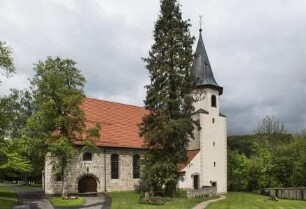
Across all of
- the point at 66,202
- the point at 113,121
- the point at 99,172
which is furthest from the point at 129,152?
the point at 66,202

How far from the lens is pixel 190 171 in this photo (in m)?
42.4

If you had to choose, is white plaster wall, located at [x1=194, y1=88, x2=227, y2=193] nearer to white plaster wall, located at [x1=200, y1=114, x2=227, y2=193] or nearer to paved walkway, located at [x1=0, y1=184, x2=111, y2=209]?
white plaster wall, located at [x1=200, y1=114, x2=227, y2=193]

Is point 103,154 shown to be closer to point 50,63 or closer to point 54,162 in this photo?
point 54,162

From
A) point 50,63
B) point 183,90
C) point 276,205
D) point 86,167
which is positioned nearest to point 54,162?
point 86,167

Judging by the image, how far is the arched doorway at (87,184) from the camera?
37625 millimetres

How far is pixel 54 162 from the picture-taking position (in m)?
32.9

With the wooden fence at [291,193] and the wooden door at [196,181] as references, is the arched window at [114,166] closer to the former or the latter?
the wooden door at [196,181]

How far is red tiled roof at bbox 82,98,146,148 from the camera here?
1586 inches

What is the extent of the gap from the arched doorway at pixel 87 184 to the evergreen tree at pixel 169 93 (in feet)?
23.3

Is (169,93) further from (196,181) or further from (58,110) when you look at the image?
(196,181)

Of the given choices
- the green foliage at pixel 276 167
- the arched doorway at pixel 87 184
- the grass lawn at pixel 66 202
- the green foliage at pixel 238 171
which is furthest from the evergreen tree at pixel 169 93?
the green foliage at pixel 238 171

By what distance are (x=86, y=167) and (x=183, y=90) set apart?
12.0 meters

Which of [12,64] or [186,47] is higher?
[186,47]

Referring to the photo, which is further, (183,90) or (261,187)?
(261,187)
